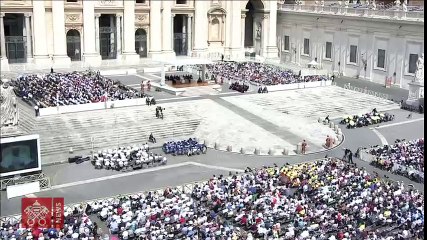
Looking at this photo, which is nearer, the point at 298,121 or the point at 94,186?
the point at 94,186

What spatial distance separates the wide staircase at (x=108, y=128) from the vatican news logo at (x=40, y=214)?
11836mm

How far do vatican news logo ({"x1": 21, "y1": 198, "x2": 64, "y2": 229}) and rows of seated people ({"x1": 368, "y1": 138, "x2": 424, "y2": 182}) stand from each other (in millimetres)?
17972

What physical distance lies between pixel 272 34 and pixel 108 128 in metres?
36.1

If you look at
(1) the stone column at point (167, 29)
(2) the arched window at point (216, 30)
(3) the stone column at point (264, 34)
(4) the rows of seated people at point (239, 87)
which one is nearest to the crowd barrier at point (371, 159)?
(4) the rows of seated people at point (239, 87)

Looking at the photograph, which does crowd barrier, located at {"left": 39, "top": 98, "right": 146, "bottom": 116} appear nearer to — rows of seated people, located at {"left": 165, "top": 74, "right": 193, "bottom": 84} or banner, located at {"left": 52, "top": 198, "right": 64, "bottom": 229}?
rows of seated people, located at {"left": 165, "top": 74, "right": 193, "bottom": 84}

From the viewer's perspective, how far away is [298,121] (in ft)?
137

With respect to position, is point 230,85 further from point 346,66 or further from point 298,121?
point 346,66

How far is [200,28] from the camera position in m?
65.2

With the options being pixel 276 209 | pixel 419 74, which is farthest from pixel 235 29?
pixel 276 209

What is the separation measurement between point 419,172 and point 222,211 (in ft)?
38.0

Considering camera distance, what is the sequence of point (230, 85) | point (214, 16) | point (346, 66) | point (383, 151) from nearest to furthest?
point (383, 151)
point (230, 85)
point (346, 66)
point (214, 16)

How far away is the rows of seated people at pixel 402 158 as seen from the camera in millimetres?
30047

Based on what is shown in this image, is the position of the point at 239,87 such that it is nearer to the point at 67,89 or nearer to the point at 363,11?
the point at 67,89

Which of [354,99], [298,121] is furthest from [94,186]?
[354,99]
